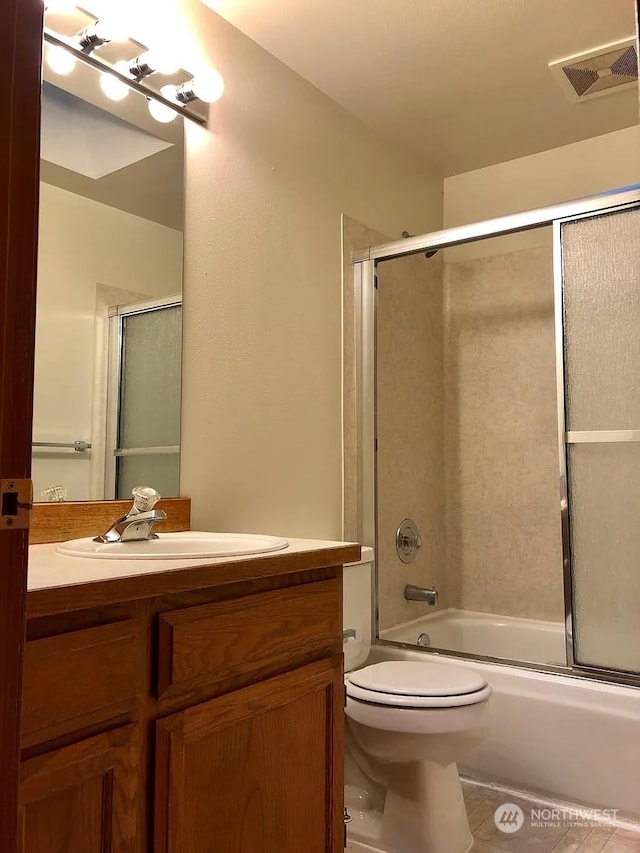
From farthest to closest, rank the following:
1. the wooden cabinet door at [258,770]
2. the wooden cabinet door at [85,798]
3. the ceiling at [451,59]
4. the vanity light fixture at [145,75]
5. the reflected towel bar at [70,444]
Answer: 1. the ceiling at [451,59]
2. the vanity light fixture at [145,75]
3. the reflected towel bar at [70,444]
4. the wooden cabinet door at [258,770]
5. the wooden cabinet door at [85,798]

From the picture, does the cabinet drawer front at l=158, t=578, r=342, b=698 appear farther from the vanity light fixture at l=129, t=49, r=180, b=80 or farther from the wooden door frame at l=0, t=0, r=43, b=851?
the vanity light fixture at l=129, t=49, r=180, b=80

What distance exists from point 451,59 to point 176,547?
186 centimetres

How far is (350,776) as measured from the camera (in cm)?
213

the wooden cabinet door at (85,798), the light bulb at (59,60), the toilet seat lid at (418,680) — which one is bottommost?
the toilet seat lid at (418,680)

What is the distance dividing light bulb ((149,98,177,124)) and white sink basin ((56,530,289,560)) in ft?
3.69

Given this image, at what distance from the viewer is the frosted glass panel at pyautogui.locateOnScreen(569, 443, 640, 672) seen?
210 cm

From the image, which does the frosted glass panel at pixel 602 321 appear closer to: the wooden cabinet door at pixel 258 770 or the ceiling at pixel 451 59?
the ceiling at pixel 451 59

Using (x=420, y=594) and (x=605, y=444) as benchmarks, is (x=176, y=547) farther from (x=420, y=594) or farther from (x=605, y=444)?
(x=420, y=594)

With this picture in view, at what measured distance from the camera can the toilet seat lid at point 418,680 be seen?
182cm

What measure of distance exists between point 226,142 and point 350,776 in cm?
197

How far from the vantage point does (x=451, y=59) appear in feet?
7.63

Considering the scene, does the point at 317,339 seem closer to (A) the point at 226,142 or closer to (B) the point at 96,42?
(A) the point at 226,142

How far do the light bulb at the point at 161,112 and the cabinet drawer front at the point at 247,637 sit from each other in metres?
1.33

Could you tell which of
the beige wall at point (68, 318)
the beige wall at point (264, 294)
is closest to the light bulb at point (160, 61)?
the beige wall at point (264, 294)
